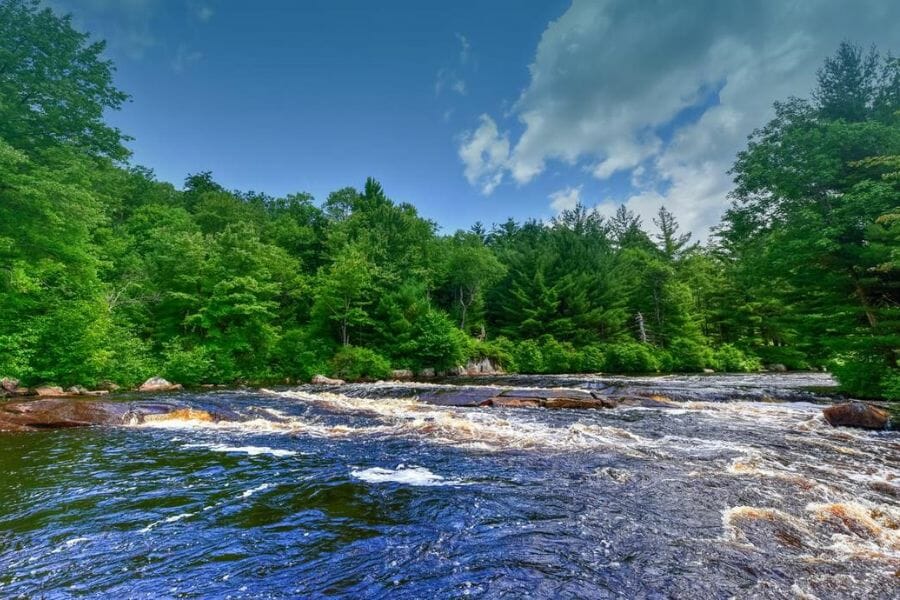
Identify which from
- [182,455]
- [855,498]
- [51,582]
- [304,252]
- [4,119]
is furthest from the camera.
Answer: [304,252]

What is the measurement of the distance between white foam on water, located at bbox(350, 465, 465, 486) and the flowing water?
0.05 meters

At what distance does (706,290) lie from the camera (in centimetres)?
4541

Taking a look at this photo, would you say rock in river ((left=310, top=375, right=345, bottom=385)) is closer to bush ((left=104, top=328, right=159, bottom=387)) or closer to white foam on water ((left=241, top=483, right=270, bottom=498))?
bush ((left=104, top=328, right=159, bottom=387))

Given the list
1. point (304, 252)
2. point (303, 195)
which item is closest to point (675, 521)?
point (304, 252)

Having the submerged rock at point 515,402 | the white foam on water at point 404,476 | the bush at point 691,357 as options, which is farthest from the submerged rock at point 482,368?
the white foam on water at point 404,476

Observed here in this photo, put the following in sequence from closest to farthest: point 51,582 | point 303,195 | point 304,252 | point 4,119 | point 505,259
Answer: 1. point 51,582
2. point 4,119
3. point 304,252
4. point 505,259
5. point 303,195

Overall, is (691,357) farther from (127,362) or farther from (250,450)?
(127,362)

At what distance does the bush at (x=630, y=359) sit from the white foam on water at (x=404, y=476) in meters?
29.4

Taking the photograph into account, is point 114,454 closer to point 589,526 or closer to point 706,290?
point 589,526

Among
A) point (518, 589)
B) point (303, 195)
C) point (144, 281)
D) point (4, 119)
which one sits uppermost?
point (303, 195)

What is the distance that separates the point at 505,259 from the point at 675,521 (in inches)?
1816

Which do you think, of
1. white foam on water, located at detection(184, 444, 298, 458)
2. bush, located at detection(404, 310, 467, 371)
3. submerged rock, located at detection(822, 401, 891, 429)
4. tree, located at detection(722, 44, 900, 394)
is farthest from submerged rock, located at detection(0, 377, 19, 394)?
tree, located at detection(722, 44, 900, 394)

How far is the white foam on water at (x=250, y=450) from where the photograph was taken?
26.9 feet

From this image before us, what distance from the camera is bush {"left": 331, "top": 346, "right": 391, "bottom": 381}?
89.6ft
